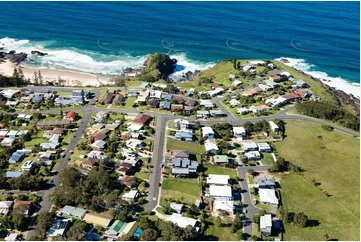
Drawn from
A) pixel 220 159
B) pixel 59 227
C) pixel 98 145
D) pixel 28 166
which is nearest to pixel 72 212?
pixel 59 227

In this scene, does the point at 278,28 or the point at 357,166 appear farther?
the point at 278,28

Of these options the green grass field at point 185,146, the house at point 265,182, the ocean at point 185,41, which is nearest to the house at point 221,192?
the house at point 265,182

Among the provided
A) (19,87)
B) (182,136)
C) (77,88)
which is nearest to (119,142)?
(182,136)

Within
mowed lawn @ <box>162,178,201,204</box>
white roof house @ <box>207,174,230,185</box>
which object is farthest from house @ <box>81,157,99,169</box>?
white roof house @ <box>207,174,230,185</box>

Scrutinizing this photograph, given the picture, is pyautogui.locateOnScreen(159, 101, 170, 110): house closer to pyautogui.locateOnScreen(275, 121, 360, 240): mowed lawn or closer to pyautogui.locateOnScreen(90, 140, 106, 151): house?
pyautogui.locateOnScreen(90, 140, 106, 151): house

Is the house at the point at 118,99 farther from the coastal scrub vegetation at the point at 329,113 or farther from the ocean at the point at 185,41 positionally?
the coastal scrub vegetation at the point at 329,113

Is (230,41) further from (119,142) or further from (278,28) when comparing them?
(119,142)

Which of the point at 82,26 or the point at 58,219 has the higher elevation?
the point at 82,26
